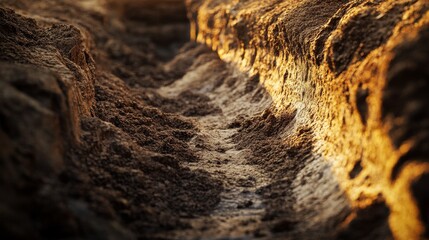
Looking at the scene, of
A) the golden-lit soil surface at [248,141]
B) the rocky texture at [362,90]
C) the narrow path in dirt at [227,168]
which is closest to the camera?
the rocky texture at [362,90]

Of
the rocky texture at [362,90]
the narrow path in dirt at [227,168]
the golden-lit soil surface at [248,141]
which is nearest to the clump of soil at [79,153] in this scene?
the golden-lit soil surface at [248,141]

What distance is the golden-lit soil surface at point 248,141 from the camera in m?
5.46

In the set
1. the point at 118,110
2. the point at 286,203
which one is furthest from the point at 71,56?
the point at 286,203

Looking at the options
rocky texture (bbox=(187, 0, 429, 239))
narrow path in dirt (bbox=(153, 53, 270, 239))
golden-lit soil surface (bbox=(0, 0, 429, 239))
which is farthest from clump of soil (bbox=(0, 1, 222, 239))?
rocky texture (bbox=(187, 0, 429, 239))

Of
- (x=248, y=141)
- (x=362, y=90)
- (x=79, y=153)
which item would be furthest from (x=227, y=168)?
(x=362, y=90)

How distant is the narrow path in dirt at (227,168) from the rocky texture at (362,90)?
1029 mm

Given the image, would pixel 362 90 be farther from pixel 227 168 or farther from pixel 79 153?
pixel 79 153

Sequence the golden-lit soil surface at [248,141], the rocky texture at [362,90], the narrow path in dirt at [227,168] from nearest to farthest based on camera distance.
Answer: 1. the rocky texture at [362,90]
2. the golden-lit soil surface at [248,141]
3. the narrow path in dirt at [227,168]

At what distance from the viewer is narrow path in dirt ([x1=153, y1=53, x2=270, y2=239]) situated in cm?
645

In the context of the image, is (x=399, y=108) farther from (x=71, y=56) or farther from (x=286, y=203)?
(x=71, y=56)

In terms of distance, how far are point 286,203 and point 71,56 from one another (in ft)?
16.4

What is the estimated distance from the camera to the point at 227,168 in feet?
27.6

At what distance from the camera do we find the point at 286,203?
23.1 feet

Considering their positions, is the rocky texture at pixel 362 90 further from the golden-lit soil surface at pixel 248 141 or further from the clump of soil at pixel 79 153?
the clump of soil at pixel 79 153
